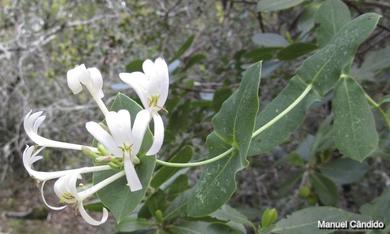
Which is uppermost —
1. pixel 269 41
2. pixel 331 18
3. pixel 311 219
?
pixel 331 18

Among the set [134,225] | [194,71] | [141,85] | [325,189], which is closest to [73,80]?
[141,85]

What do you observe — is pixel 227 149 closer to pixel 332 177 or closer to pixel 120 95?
pixel 120 95

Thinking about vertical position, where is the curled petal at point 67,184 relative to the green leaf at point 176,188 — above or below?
above

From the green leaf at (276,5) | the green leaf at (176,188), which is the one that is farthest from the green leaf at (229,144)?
the green leaf at (276,5)

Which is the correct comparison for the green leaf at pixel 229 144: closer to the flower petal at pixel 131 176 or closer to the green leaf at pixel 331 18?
the flower petal at pixel 131 176

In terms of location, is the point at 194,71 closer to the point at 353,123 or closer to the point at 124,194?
the point at 353,123

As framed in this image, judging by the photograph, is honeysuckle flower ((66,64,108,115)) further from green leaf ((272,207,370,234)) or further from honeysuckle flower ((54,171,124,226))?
green leaf ((272,207,370,234))

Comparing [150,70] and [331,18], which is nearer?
[150,70]
